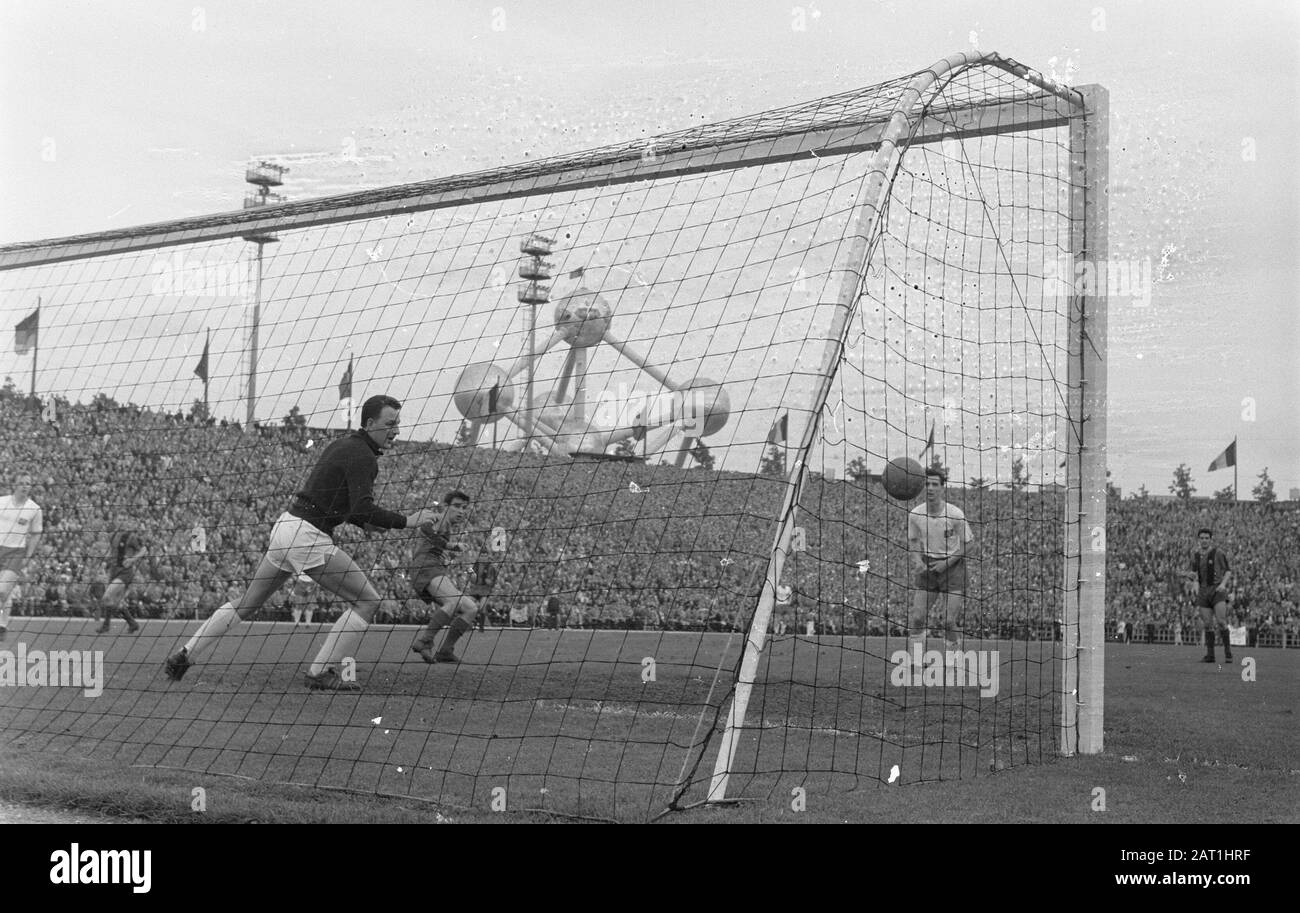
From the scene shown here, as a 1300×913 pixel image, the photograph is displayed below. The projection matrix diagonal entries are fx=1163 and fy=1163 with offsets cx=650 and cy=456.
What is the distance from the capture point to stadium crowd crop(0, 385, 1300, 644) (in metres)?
17.8

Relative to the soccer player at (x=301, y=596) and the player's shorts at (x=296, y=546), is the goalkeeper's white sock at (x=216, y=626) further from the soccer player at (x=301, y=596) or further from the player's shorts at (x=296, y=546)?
the soccer player at (x=301, y=596)

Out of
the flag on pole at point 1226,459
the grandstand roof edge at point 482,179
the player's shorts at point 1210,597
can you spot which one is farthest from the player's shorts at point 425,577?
the flag on pole at point 1226,459

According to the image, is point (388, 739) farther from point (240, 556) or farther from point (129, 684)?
point (240, 556)

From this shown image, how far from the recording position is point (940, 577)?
10.6m

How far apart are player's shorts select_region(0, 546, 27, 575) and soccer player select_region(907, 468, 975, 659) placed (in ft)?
26.9

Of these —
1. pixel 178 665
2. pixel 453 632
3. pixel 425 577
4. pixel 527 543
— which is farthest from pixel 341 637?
pixel 527 543

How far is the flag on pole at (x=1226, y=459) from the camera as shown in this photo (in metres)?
30.5

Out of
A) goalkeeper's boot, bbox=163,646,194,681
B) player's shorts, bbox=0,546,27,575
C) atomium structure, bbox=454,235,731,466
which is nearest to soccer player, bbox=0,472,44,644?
player's shorts, bbox=0,546,27,575

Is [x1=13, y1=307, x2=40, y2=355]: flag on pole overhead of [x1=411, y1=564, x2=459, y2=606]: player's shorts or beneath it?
overhead

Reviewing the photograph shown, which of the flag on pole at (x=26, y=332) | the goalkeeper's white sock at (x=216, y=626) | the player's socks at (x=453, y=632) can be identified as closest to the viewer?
the goalkeeper's white sock at (x=216, y=626)

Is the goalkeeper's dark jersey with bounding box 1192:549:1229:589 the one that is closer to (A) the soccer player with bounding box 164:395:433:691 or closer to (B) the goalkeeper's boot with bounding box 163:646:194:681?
(A) the soccer player with bounding box 164:395:433:691

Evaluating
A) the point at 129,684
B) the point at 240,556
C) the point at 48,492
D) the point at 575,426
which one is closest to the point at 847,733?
the point at 129,684

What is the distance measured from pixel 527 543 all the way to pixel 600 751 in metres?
17.4
